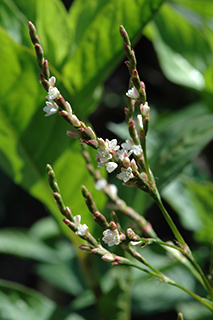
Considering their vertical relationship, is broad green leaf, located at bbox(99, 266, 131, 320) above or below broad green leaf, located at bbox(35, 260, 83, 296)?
above

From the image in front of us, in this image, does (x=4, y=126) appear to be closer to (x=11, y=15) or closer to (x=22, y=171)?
(x=22, y=171)

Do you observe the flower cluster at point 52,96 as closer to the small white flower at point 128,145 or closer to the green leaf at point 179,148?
the small white flower at point 128,145

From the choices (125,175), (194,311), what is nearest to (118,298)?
(194,311)

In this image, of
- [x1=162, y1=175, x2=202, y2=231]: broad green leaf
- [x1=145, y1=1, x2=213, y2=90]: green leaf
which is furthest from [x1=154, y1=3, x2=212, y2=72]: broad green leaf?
[x1=162, y1=175, x2=202, y2=231]: broad green leaf

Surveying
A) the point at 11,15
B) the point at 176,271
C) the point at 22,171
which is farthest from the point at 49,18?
the point at 176,271

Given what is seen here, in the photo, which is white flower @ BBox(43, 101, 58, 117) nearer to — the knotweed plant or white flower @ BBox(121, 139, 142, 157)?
the knotweed plant

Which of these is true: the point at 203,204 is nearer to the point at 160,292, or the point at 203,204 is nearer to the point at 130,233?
the point at 160,292
